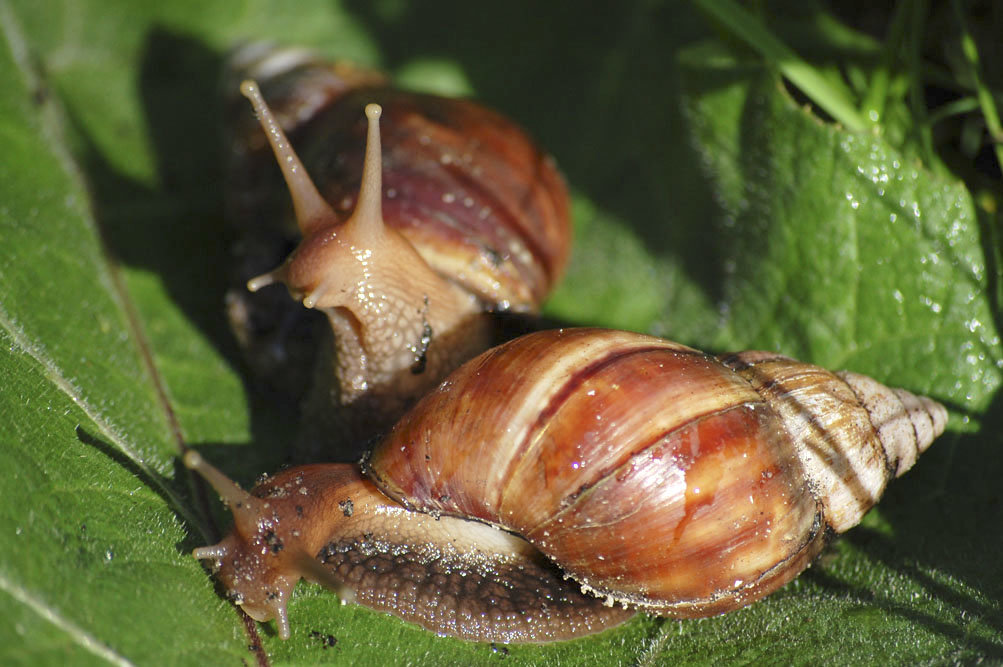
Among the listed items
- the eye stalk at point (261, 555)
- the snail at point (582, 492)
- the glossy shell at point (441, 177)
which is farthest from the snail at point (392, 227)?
the eye stalk at point (261, 555)

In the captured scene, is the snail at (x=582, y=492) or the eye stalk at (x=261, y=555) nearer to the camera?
the snail at (x=582, y=492)

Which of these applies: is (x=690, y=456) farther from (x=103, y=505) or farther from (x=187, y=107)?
(x=187, y=107)

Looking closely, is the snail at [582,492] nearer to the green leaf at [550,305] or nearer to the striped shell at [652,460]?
the striped shell at [652,460]

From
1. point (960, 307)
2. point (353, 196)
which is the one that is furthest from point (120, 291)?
point (960, 307)

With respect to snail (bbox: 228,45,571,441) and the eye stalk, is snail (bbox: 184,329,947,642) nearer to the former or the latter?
the eye stalk

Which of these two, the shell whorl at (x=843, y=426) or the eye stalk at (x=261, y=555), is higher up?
the shell whorl at (x=843, y=426)

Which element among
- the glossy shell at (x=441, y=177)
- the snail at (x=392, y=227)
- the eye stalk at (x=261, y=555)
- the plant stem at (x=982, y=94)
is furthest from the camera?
the glossy shell at (x=441, y=177)
